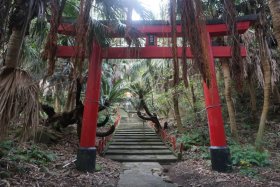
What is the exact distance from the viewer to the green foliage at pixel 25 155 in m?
5.59

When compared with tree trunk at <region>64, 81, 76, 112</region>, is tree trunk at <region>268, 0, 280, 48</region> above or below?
above

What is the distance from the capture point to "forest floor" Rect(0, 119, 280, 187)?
5000mm

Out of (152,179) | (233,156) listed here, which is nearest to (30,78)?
(152,179)

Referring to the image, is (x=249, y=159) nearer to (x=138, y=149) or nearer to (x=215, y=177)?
(x=215, y=177)

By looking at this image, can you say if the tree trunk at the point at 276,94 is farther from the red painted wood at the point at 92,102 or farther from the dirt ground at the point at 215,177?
the red painted wood at the point at 92,102

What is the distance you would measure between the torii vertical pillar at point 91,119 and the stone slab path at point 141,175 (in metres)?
0.92

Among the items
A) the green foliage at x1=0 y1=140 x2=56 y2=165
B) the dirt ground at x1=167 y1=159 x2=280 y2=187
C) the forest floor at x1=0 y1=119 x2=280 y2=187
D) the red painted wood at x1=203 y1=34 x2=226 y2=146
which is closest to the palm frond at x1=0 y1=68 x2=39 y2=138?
the forest floor at x1=0 y1=119 x2=280 y2=187

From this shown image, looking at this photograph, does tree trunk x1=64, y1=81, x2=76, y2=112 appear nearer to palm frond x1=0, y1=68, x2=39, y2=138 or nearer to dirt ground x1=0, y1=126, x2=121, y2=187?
dirt ground x1=0, y1=126, x2=121, y2=187

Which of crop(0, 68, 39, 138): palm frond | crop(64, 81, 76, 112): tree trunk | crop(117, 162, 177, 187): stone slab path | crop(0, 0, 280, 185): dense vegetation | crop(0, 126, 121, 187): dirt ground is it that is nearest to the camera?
crop(0, 0, 280, 185): dense vegetation

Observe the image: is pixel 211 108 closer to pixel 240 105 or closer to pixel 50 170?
pixel 50 170

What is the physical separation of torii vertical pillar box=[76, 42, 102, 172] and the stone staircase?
7.20 ft

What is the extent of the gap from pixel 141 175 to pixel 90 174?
1239 millimetres

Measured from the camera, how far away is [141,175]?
657cm

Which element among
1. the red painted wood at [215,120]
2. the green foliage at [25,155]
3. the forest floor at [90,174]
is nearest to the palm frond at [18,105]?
the forest floor at [90,174]
